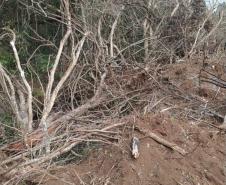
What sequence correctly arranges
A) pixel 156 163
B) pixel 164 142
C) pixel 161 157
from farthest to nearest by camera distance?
pixel 164 142
pixel 161 157
pixel 156 163

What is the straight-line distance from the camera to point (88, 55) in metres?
7.97

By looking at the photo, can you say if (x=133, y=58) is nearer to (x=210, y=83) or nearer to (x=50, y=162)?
(x=210, y=83)

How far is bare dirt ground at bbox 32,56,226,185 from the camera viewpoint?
4613mm

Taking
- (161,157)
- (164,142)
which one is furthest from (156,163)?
(164,142)

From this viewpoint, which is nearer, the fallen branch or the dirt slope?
the dirt slope

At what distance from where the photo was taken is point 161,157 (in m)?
4.98

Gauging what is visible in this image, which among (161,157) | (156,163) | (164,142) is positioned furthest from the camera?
(164,142)

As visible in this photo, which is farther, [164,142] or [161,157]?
[164,142]

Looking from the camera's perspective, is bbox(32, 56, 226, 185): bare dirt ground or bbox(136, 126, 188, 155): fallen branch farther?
bbox(136, 126, 188, 155): fallen branch

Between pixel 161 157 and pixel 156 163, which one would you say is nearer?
pixel 156 163

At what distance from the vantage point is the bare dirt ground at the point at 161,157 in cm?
461

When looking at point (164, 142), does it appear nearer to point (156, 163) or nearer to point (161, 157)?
point (161, 157)

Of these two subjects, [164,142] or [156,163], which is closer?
[156,163]

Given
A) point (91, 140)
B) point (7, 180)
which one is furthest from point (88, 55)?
A: point (7, 180)
